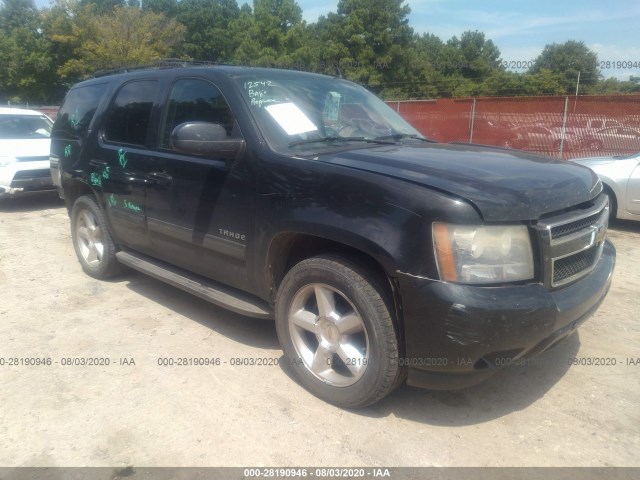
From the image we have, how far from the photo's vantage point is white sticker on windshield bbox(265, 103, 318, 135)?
328 centimetres

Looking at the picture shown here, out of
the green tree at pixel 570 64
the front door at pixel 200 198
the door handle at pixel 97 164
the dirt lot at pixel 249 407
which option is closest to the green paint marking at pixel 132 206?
the front door at pixel 200 198

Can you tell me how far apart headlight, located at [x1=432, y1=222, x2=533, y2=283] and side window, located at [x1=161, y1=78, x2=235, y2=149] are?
1654 millimetres

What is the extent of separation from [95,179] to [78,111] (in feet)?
2.98

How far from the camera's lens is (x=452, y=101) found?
1337 centimetres

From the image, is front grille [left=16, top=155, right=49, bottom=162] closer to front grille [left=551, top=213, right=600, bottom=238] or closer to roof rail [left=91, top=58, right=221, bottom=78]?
roof rail [left=91, top=58, right=221, bottom=78]

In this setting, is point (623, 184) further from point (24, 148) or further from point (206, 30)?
point (206, 30)

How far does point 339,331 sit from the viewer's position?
287 centimetres

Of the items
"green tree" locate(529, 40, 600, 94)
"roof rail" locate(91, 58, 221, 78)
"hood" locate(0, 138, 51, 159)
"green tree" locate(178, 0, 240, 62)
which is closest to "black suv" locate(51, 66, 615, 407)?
"roof rail" locate(91, 58, 221, 78)

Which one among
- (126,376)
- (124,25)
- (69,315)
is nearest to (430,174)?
(126,376)

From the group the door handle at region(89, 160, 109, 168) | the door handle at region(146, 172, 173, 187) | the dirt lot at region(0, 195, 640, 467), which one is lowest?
the dirt lot at region(0, 195, 640, 467)

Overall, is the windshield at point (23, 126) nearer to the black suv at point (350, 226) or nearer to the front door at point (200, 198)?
the black suv at point (350, 226)

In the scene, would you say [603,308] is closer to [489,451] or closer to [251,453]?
[489,451]

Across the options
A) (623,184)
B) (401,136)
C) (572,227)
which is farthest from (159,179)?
(623,184)

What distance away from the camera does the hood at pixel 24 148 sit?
8539 millimetres
